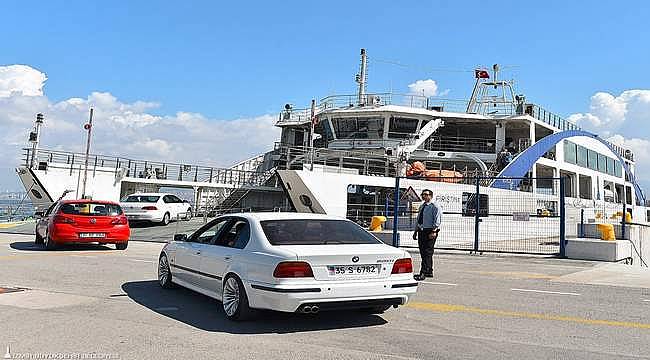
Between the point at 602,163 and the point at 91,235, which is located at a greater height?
the point at 602,163

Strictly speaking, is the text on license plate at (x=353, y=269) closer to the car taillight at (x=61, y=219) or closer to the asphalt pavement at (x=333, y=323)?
the asphalt pavement at (x=333, y=323)

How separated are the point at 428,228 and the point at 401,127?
22.6 m

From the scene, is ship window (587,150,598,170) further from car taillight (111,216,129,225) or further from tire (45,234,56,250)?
tire (45,234,56,250)

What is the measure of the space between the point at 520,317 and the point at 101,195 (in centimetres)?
2260

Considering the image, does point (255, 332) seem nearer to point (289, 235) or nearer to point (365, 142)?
point (289, 235)

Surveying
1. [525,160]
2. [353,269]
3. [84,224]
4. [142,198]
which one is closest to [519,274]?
[353,269]

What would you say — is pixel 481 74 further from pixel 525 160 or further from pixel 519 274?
pixel 519 274

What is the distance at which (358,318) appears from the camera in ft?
20.8

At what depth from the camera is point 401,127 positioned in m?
32.1

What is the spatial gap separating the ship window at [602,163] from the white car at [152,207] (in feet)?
112

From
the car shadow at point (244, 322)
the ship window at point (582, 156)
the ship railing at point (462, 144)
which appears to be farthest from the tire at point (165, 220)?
the ship window at point (582, 156)

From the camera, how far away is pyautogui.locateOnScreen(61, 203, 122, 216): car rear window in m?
14.1

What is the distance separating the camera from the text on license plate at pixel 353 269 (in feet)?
18.5

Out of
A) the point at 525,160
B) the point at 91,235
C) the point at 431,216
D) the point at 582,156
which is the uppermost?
the point at 582,156
